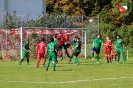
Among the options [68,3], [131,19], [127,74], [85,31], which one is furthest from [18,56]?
[68,3]

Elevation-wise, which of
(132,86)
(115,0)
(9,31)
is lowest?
(132,86)

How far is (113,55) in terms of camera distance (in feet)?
121

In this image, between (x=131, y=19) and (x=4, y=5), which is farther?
(x=131, y=19)

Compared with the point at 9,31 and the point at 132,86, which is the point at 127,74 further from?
the point at 9,31

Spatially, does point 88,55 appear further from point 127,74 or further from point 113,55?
point 127,74

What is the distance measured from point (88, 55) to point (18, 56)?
22.8ft

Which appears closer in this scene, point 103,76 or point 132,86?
point 132,86

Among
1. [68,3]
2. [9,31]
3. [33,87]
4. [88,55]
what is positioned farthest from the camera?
[68,3]

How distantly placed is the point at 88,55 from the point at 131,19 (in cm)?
2890

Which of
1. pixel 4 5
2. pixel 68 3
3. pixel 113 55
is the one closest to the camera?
pixel 113 55

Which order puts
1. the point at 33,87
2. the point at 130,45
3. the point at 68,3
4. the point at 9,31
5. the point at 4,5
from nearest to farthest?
the point at 33,87 → the point at 9,31 → the point at 130,45 → the point at 4,5 → the point at 68,3

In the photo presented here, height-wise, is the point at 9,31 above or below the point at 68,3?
below

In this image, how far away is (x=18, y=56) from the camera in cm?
3906

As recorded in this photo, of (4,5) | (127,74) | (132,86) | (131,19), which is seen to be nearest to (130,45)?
(131,19)
